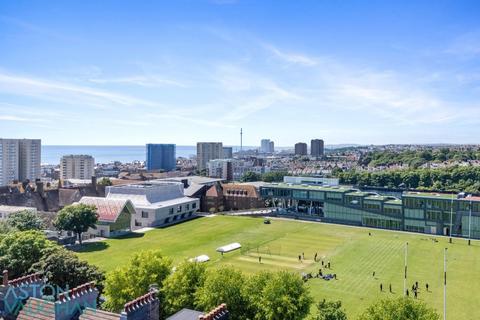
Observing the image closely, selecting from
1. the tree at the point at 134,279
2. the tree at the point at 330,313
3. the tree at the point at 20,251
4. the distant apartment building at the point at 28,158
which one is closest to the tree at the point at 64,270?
the tree at the point at 20,251

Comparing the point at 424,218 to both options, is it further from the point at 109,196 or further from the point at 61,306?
the point at 61,306

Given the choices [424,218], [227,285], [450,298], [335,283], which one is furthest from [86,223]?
[424,218]

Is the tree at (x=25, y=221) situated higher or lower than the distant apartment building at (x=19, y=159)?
lower

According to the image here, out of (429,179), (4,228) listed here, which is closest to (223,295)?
(4,228)

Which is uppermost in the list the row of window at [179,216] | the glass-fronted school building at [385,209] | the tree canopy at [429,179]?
the tree canopy at [429,179]

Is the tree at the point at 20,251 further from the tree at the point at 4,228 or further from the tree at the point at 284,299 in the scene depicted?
the tree at the point at 284,299

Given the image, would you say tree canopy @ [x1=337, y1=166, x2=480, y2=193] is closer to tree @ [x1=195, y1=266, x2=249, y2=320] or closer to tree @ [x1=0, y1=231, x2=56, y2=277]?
tree @ [x1=195, y1=266, x2=249, y2=320]
